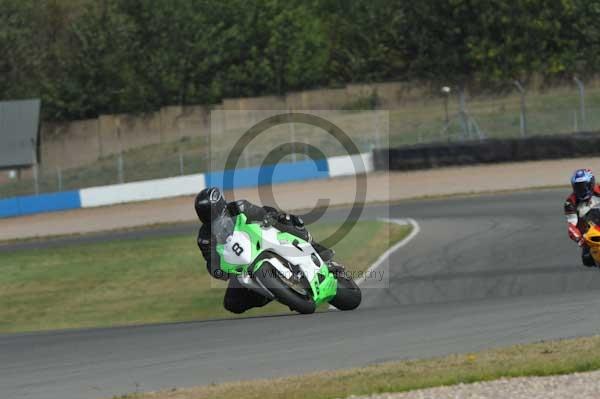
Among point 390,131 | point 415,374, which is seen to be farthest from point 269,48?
point 415,374

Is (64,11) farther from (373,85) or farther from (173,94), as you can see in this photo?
(373,85)

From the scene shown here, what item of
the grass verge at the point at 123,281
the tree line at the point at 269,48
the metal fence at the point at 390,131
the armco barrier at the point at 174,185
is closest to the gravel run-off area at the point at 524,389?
the grass verge at the point at 123,281

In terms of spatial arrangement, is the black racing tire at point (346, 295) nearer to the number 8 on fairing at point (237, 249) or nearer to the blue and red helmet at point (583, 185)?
the number 8 on fairing at point (237, 249)

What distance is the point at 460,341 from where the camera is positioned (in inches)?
408

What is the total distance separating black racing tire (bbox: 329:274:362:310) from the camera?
13156mm

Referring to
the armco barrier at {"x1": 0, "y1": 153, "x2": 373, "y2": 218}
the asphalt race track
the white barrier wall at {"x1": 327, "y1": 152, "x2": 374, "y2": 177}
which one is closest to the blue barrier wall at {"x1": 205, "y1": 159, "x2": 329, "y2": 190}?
the armco barrier at {"x1": 0, "y1": 153, "x2": 373, "y2": 218}

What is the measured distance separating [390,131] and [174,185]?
927 centimetres

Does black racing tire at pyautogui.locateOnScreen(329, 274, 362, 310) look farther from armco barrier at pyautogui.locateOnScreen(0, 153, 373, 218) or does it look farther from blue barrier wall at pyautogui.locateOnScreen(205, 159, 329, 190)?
blue barrier wall at pyautogui.locateOnScreen(205, 159, 329, 190)

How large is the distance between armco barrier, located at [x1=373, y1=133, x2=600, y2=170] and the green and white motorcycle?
2277cm

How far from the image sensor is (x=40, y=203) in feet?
129

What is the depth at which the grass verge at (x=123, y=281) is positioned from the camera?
17312 mm

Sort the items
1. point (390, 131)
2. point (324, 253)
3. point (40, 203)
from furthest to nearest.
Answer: point (390, 131), point (40, 203), point (324, 253)

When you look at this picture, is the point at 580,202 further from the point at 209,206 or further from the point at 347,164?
the point at 347,164

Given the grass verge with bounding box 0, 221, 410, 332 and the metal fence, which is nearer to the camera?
the grass verge with bounding box 0, 221, 410, 332
